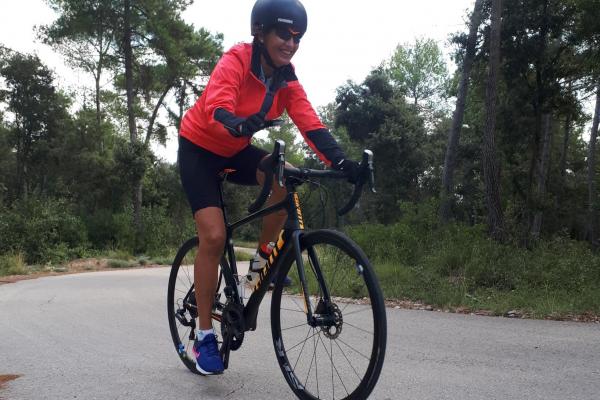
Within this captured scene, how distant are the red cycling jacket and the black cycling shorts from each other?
0.18 ft

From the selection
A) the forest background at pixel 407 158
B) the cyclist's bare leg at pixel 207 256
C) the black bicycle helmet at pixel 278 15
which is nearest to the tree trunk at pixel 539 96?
the forest background at pixel 407 158

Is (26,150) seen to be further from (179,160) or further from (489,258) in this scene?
(179,160)

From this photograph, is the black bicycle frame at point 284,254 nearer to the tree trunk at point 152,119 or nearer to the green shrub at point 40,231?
the green shrub at point 40,231

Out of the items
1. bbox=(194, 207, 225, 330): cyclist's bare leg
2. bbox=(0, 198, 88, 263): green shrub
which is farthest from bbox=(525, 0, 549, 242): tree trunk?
bbox=(0, 198, 88, 263): green shrub

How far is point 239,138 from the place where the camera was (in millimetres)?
3043

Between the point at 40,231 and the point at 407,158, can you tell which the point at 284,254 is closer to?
Result: the point at 40,231

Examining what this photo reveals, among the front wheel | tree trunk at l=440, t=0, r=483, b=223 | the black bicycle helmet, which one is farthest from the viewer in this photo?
tree trunk at l=440, t=0, r=483, b=223

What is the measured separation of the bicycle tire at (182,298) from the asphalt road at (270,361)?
149 millimetres

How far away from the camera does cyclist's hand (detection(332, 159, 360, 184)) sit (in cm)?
281

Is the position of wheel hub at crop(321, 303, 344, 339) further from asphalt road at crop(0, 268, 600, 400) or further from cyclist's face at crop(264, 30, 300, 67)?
cyclist's face at crop(264, 30, 300, 67)

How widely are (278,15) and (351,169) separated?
0.95 meters

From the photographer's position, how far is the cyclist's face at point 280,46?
2990mm

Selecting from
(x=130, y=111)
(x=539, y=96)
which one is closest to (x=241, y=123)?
(x=539, y=96)

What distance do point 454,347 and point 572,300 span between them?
10.0ft
